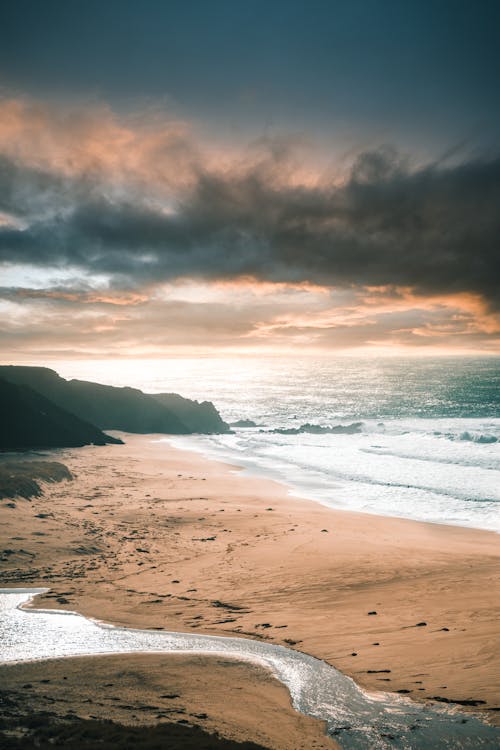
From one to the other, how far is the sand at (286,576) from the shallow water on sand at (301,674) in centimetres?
39

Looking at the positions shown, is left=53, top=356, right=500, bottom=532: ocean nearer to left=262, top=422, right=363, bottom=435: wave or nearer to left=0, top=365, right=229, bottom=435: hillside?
left=262, top=422, right=363, bottom=435: wave

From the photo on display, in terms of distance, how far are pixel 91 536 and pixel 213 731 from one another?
35.2 feet

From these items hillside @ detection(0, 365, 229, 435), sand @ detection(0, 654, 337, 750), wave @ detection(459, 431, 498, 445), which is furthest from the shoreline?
wave @ detection(459, 431, 498, 445)

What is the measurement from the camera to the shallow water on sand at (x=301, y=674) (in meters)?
5.38

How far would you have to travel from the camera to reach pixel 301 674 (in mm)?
7035

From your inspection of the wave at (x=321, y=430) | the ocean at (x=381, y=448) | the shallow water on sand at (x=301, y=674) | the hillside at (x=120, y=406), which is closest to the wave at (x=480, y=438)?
the ocean at (x=381, y=448)

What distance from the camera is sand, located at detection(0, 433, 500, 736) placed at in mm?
7781

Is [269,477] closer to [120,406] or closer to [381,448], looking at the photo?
[381,448]

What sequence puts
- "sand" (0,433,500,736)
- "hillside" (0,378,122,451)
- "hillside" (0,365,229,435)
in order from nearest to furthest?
1. "sand" (0,433,500,736)
2. "hillside" (0,378,122,451)
3. "hillside" (0,365,229,435)

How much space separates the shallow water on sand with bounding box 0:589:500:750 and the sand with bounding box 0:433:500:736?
1.27 ft

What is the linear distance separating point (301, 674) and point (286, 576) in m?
5.14

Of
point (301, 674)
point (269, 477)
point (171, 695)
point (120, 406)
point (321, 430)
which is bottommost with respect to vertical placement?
point (269, 477)

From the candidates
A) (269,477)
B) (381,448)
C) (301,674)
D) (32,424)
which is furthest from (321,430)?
(301,674)

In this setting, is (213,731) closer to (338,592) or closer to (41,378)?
(338,592)
